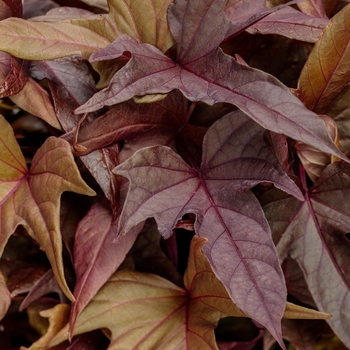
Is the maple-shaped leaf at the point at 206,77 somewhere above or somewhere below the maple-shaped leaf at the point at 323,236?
above

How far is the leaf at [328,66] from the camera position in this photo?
0.43 meters

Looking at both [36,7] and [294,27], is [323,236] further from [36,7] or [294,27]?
[36,7]

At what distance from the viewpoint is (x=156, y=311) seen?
500mm

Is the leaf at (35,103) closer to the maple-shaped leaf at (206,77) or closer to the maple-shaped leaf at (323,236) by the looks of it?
the maple-shaped leaf at (206,77)

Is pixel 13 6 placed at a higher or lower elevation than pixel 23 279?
higher

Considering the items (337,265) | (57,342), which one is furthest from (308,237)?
(57,342)

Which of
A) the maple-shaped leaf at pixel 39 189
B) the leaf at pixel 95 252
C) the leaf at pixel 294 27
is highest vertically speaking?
the leaf at pixel 294 27

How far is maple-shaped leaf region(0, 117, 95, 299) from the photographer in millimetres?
420

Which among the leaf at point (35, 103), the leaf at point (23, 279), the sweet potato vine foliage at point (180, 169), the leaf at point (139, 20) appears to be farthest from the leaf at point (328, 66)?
the leaf at point (23, 279)

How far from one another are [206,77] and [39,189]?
0.59 ft

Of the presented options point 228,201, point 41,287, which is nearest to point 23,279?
point 41,287

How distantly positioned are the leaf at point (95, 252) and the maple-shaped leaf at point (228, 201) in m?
0.06

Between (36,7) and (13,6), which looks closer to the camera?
(13,6)

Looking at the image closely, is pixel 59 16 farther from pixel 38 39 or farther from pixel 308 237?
pixel 308 237
